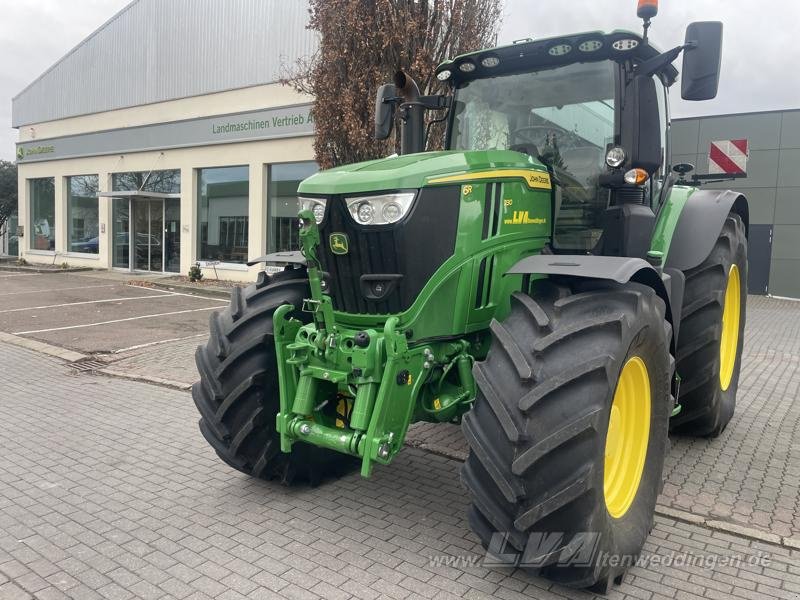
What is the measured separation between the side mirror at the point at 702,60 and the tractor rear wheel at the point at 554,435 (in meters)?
1.27

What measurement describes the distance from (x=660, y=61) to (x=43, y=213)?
2581 cm

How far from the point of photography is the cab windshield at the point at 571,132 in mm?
4039

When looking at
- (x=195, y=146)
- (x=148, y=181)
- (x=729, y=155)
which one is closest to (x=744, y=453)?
(x=729, y=155)

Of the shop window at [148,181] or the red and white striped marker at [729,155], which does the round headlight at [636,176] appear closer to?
the red and white striped marker at [729,155]

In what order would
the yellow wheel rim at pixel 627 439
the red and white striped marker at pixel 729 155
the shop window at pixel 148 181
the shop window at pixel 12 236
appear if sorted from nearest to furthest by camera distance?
the yellow wheel rim at pixel 627 439
the red and white striped marker at pixel 729 155
the shop window at pixel 148 181
the shop window at pixel 12 236

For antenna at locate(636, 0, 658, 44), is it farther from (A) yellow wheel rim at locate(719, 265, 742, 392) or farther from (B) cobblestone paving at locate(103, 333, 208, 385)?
(B) cobblestone paving at locate(103, 333, 208, 385)

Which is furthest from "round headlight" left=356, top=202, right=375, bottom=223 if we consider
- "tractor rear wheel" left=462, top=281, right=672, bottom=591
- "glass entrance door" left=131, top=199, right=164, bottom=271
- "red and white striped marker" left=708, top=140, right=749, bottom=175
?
"glass entrance door" left=131, top=199, right=164, bottom=271

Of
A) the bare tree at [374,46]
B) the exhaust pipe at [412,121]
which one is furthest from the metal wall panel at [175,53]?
the exhaust pipe at [412,121]

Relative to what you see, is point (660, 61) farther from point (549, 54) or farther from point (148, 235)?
point (148, 235)

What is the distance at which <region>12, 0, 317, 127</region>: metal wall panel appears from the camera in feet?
53.0

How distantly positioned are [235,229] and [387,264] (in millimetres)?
15051

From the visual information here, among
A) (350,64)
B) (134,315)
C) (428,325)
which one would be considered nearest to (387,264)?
(428,325)

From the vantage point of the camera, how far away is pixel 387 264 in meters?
3.39

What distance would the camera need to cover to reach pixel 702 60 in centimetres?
349
